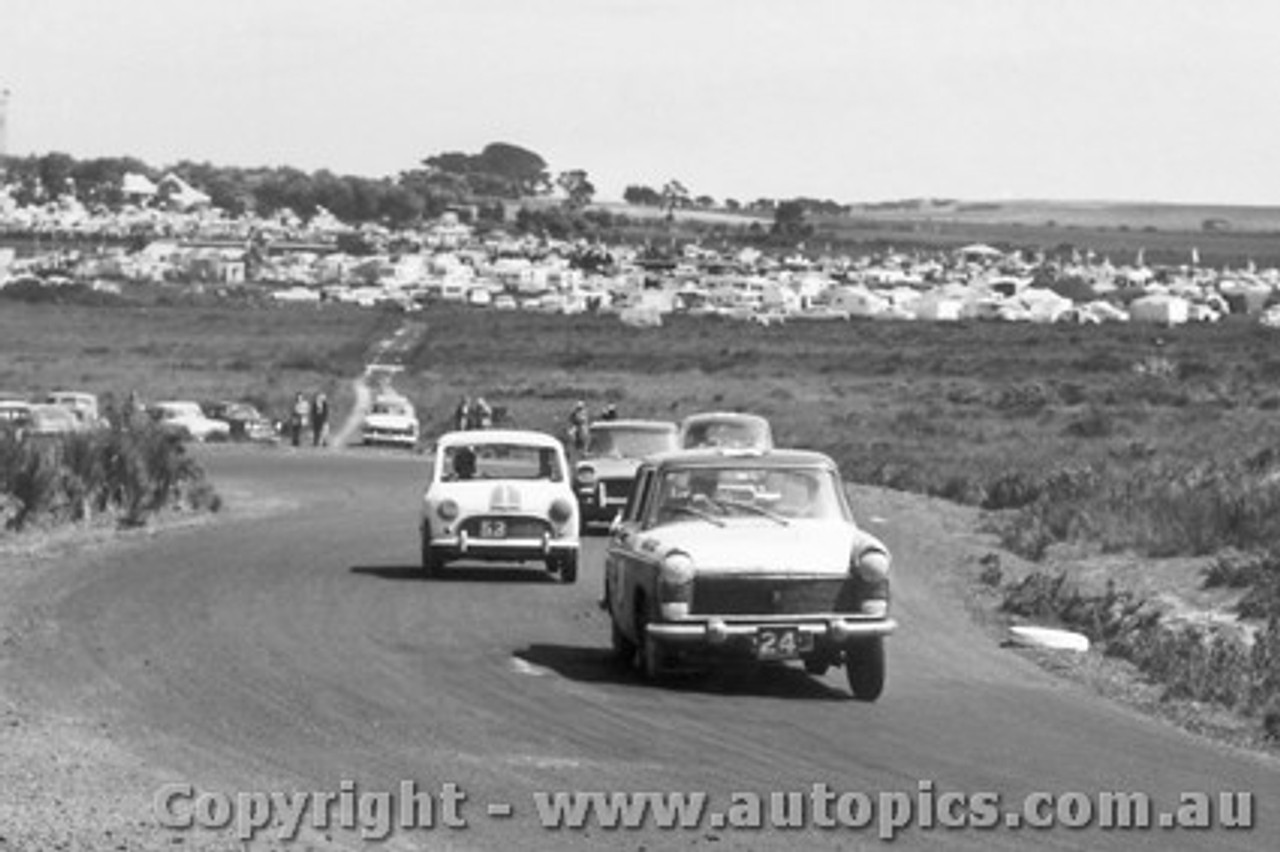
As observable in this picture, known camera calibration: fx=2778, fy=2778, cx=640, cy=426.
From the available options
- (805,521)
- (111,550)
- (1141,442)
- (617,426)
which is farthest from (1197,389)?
(805,521)

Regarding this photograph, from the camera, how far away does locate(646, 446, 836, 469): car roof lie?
1919cm

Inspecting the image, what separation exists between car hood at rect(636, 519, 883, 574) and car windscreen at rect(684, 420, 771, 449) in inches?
623

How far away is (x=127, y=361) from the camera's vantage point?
107m

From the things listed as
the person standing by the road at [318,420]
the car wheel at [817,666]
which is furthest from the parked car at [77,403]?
the car wheel at [817,666]

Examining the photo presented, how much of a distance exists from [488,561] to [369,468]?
77.8ft

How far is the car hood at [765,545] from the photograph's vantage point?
58.8ft

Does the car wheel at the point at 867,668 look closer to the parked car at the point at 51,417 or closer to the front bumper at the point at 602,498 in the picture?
the front bumper at the point at 602,498

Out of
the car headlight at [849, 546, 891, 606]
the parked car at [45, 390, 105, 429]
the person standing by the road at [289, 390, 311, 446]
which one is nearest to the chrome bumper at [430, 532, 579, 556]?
the car headlight at [849, 546, 891, 606]

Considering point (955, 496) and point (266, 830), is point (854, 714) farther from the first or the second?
point (955, 496)

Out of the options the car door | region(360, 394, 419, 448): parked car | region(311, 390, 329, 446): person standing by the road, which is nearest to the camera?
the car door

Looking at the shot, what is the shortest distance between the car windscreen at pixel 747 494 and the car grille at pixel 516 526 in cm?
768

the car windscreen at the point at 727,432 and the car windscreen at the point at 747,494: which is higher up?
the car windscreen at the point at 747,494

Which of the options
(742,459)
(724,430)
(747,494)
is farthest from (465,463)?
(747,494)

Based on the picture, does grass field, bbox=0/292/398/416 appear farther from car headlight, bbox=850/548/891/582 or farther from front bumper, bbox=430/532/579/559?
car headlight, bbox=850/548/891/582
